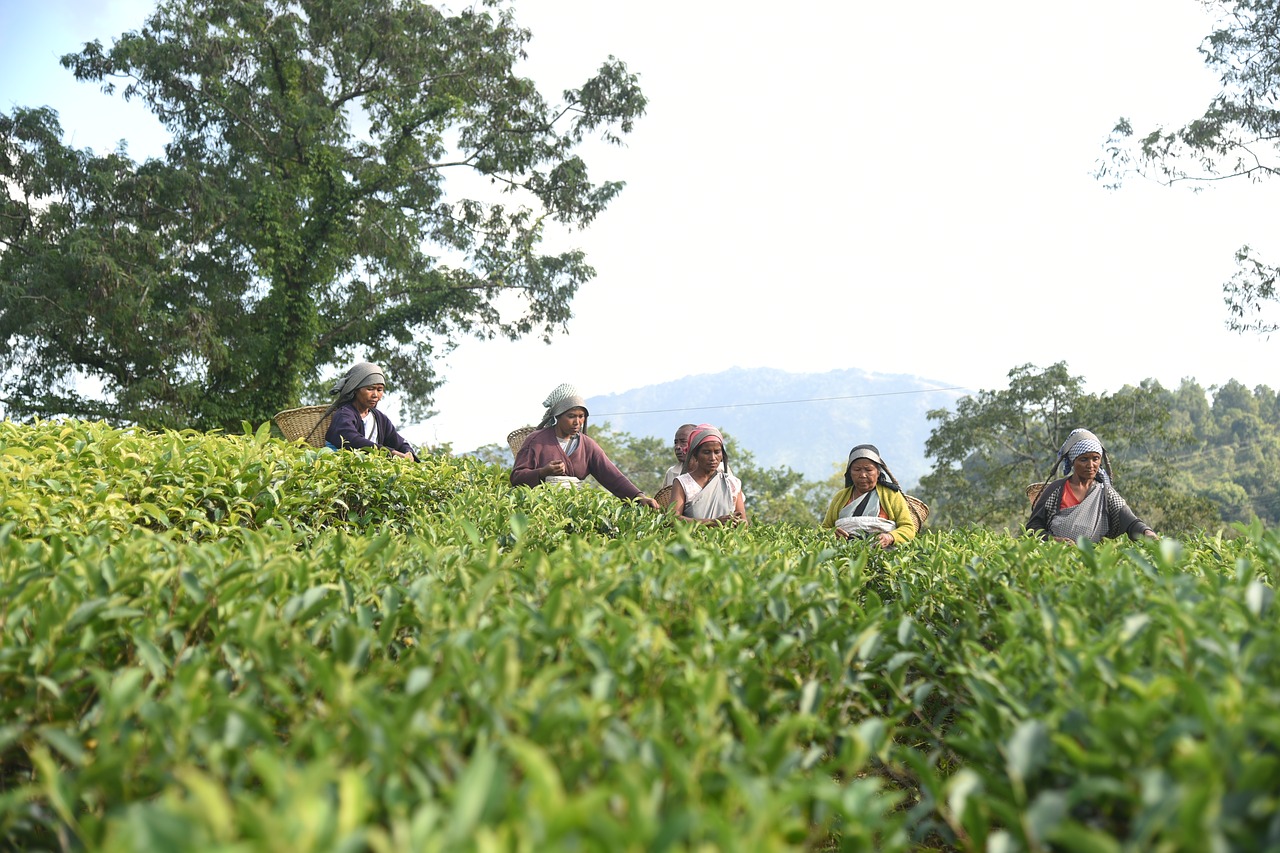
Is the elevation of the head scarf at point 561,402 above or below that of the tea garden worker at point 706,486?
above

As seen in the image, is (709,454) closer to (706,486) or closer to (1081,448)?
(706,486)

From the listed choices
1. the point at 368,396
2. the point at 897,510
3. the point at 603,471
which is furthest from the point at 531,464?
the point at 897,510

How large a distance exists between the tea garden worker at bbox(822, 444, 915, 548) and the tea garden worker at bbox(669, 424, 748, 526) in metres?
0.65

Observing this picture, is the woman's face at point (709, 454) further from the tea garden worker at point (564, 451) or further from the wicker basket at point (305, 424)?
the wicker basket at point (305, 424)

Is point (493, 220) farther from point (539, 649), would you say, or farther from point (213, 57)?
point (539, 649)

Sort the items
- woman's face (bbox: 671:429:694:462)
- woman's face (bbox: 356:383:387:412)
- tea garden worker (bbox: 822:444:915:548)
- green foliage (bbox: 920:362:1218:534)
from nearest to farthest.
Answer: tea garden worker (bbox: 822:444:915:548) < woman's face (bbox: 356:383:387:412) < woman's face (bbox: 671:429:694:462) < green foliage (bbox: 920:362:1218:534)

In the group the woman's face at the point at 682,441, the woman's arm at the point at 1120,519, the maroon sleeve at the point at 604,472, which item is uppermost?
the woman's face at the point at 682,441

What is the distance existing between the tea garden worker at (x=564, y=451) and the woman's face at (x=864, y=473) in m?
1.44

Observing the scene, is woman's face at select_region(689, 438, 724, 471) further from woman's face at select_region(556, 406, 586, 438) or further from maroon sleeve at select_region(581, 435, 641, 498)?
woman's face at select_region(556, 406, 586, 438)

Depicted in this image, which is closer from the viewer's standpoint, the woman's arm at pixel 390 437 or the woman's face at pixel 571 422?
the woman's face at pixel 571 422

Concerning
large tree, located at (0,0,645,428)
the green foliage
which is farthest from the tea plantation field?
the green foliage

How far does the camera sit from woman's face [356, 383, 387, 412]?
6.12m

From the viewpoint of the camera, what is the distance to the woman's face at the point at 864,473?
17.0 feet

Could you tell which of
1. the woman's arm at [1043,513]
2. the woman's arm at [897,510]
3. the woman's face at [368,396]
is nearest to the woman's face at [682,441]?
the woman's arm at [897,510]
